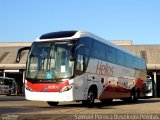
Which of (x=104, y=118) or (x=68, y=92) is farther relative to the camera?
(x=68, y=92)

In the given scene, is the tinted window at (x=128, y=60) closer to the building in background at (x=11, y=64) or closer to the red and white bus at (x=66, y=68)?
the red and white bus at (x=66, y=68)

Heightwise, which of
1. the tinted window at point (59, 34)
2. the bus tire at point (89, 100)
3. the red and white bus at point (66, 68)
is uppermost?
the tinted window at point (59, 34)

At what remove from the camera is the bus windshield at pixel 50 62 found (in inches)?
645

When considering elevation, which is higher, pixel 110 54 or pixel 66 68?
pixel 110 54

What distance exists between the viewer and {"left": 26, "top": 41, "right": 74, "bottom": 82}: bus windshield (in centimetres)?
1638

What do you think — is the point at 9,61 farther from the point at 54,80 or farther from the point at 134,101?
the point at 54,80

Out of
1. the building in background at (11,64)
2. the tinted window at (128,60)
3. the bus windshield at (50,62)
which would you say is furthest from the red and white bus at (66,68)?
the building in background at (11,64)

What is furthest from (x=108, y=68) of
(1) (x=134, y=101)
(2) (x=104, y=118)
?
(2) (x=104, y=118)

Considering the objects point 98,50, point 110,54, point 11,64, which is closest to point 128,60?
point 110,54

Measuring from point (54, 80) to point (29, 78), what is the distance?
123 centimetres

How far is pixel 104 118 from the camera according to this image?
11.9 m

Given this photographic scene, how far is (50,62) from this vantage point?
16.7m

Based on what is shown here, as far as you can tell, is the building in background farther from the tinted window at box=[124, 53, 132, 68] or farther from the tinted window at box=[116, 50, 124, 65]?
the tinted window at box=[116, 50, 124, 65]

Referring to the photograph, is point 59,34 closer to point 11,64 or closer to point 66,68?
point 66,68
